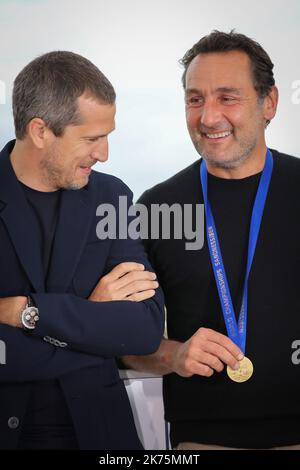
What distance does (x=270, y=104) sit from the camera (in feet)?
9.32

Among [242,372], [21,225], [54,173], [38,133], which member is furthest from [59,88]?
[242,372]

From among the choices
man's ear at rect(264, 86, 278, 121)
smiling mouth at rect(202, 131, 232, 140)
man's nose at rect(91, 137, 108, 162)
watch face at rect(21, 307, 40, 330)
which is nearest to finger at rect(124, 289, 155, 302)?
watch face at rect(21, 307, 40, 330)

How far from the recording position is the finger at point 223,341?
2391mm

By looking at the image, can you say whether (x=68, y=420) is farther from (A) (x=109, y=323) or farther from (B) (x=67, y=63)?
(B) (x=67, y=63)

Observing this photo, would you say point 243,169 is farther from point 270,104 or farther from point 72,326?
point 72,326

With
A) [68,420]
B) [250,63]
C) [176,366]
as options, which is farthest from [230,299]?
[250,63]

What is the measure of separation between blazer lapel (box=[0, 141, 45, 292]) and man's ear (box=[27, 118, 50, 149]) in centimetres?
12

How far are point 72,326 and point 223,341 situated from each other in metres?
0.53

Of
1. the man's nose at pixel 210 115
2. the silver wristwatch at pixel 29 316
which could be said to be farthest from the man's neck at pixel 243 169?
the silver wristwatch at pixel 29 316

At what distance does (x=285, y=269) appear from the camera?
8.32 feet

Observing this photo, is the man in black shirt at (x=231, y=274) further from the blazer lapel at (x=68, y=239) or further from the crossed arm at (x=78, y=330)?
the blazer lapel at (x=68, y=239)

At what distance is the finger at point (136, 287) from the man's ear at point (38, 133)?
49 cm

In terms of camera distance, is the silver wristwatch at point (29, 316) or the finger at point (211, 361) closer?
the silver wristwatch at point (29, 316)
